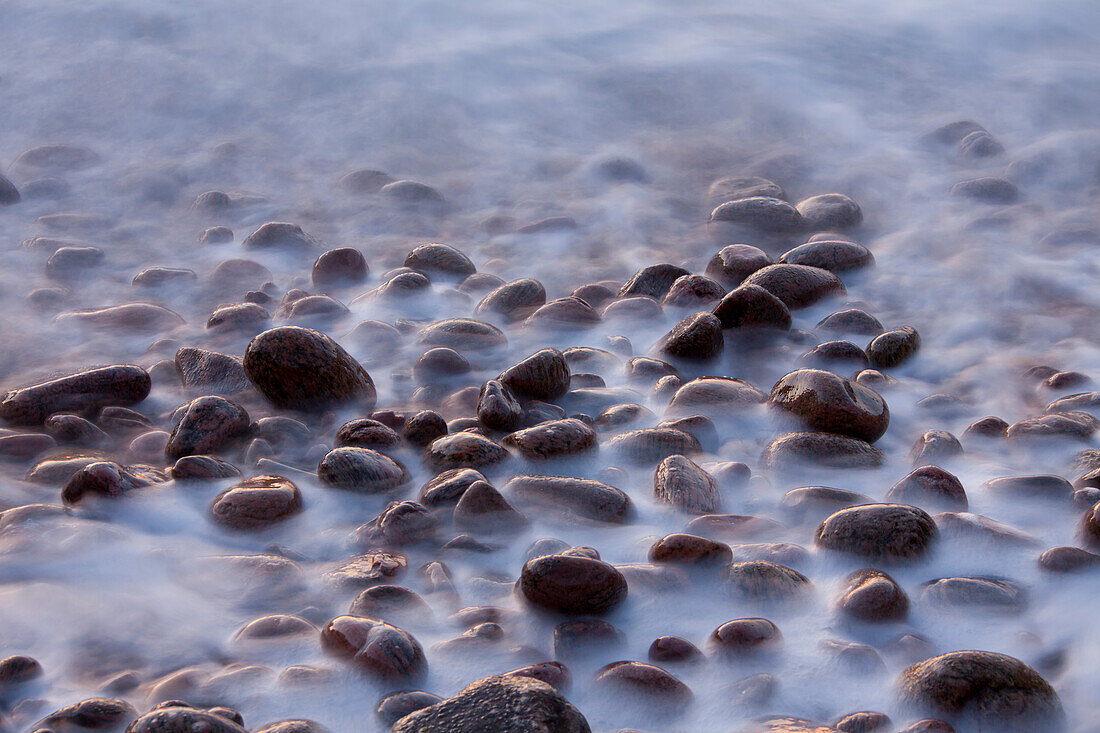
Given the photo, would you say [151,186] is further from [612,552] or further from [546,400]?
[612,552]

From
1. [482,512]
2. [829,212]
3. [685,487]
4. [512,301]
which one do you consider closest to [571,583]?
[482,512]

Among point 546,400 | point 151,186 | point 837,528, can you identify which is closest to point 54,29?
point 151,186

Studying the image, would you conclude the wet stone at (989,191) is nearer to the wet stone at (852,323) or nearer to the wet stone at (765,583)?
the wet stone at (852,323)

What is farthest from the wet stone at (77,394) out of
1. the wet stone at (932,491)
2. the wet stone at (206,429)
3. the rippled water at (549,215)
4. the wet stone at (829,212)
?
the wet stone at (829,212)

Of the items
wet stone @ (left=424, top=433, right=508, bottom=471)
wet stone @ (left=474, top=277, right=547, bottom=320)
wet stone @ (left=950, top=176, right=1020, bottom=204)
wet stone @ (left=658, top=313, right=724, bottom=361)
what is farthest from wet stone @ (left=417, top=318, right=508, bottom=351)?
wet stone @ (left=950, top=176, right=1020, bottom=204)

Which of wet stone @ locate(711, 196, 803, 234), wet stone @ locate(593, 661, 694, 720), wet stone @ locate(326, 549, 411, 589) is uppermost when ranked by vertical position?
wet stone @ locate(711, 196, 803, 234)

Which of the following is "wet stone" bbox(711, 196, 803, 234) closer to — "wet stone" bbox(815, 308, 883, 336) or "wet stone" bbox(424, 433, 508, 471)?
"wet stone" bbox(815, 308, 883, 336)

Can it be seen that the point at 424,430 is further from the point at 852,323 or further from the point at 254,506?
the point at 852,323
